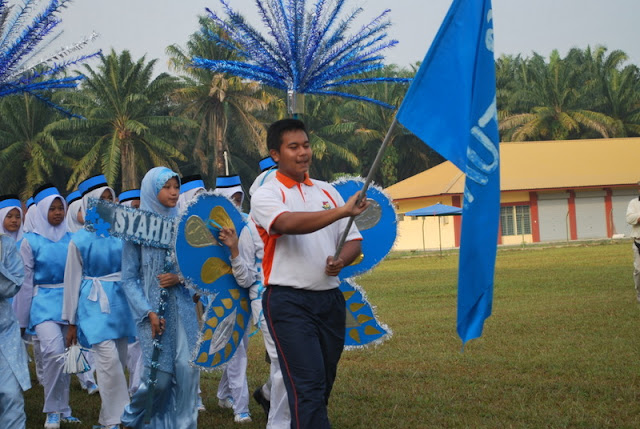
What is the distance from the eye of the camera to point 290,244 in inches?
177

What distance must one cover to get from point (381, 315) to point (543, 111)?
39972 mm

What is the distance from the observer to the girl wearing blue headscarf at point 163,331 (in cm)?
577

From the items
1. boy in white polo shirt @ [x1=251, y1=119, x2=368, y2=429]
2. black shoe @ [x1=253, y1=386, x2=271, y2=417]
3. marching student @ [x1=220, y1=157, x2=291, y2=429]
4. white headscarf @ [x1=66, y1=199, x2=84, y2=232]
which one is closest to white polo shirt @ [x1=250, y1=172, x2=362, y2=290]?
boy in white polo shirt @ [x1=251, y1=119, x2=368, y2=429]

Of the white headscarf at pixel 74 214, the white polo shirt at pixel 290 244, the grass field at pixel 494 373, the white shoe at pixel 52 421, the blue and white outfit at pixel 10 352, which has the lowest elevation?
the white shoe at pixel 52 421

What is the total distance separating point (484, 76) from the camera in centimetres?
433

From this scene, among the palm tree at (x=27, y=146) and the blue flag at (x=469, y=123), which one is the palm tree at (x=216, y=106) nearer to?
the palm tree at (x=27, y=146)

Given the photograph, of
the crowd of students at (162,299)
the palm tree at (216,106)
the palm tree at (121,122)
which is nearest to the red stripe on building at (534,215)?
the palm tree at (216,106)

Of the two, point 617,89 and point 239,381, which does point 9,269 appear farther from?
point 617,89

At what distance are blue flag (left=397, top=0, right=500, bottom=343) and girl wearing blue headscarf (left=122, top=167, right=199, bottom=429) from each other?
220 cm

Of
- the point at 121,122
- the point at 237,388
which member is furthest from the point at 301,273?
the point at 121,122

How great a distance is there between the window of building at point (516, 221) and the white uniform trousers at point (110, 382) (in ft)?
132

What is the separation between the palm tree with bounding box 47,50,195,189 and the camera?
41.3 m

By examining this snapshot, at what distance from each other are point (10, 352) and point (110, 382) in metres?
1.08

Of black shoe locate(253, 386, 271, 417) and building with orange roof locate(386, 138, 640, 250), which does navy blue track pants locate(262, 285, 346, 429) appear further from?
building with orange roof locate(386, 138, 640, 250)
